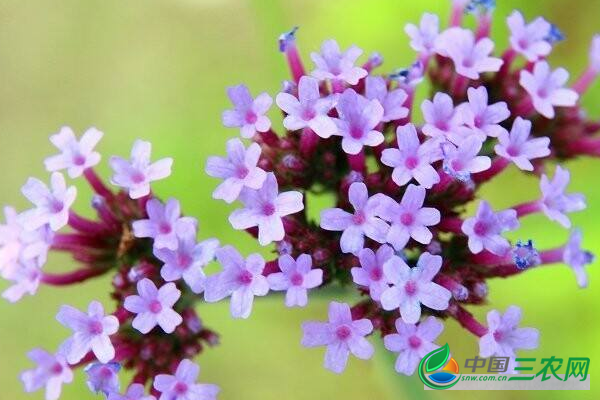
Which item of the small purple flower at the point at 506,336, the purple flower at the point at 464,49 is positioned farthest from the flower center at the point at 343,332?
the purple flower at the point at 464,49

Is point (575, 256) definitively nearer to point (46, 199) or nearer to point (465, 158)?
point (465, 158)

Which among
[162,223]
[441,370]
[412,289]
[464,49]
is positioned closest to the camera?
[412,289]

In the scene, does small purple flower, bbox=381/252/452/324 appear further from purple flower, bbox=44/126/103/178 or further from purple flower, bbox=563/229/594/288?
purple flower, bbox=44/126/103/178

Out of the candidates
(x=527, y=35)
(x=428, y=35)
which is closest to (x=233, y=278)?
(x=428, y=35)

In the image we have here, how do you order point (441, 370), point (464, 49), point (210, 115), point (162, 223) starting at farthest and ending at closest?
1. point (210, 115)
2. point (441, 370)
3. point (464, 49)
4. point (162, 223)

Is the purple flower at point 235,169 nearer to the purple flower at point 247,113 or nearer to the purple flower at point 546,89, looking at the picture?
the purple flower at point 247,113

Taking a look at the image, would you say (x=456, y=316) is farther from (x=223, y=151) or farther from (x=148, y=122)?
(x=148, y=122)
